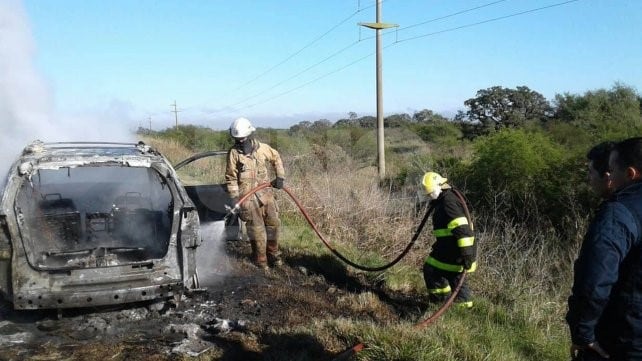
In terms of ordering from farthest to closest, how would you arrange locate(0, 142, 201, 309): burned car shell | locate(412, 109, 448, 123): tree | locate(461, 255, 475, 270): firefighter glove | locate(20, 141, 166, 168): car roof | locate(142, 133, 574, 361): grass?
1. locate(412, 109, 448, 123): tree
2. locate(461, 255, 475, 270): firefighter glove
3. locate(20, 141, 166, 168): car roof
4. locate(0, 142, 201, 309): burned car shell
5. locate(142, 133, 574, 361): grass

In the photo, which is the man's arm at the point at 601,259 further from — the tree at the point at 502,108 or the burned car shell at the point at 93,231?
the tree at the point at 502,108

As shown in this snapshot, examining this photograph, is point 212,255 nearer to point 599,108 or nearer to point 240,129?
point 240,129

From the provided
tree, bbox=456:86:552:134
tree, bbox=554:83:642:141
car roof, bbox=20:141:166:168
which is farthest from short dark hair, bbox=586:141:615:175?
tree, bbox=456:86:552:134

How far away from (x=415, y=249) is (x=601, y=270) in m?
5.74

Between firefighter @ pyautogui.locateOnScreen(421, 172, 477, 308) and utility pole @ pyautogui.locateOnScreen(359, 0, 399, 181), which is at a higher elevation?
utility pole @ pyautogui.locateOnScreen(359, 0, 399, 181)

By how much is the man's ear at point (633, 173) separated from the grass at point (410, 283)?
5.74ft

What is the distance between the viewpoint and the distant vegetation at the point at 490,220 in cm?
433

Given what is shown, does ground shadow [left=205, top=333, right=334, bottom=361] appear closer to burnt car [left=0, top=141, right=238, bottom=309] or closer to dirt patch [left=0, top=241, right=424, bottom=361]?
dirt patch [left=0, top=241, right=424, bottom=361]

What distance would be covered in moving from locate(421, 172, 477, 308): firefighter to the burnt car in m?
2.40

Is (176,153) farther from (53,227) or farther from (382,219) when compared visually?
(53,227)

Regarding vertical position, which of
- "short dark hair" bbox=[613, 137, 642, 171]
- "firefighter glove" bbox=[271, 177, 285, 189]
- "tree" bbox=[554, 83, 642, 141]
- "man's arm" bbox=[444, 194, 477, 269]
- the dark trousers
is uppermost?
"tree" bbox=[554, 83, 642, 141]

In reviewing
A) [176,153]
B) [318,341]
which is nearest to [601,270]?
[318,341]

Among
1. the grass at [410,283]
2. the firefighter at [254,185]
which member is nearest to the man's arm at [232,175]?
the firefighter at [254,185]

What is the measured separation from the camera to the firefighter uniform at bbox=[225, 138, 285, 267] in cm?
697
